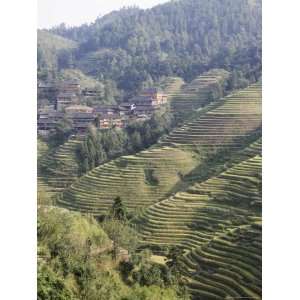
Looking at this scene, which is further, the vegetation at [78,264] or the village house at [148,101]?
the village house at [148,101]

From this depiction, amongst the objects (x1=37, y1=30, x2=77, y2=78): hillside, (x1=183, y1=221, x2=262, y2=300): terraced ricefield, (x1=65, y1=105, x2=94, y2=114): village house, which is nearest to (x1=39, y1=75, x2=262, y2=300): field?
(x1=183, y1=221, x2=262, y2=300): terraced ricefield

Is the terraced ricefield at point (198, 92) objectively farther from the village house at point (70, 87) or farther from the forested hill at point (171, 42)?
the village house at point (70, 87)

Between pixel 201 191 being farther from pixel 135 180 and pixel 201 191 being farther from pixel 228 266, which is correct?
pixel 228 266

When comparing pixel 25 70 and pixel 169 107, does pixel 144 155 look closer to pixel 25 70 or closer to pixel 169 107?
pixel 169 107

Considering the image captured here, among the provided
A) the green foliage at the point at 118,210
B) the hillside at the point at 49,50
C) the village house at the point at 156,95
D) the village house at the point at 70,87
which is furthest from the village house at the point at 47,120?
the green foliage at the point at 118,210

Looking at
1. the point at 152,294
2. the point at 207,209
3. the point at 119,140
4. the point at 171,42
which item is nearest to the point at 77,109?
the point at 119,140

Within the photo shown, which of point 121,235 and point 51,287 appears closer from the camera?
point 51,287
